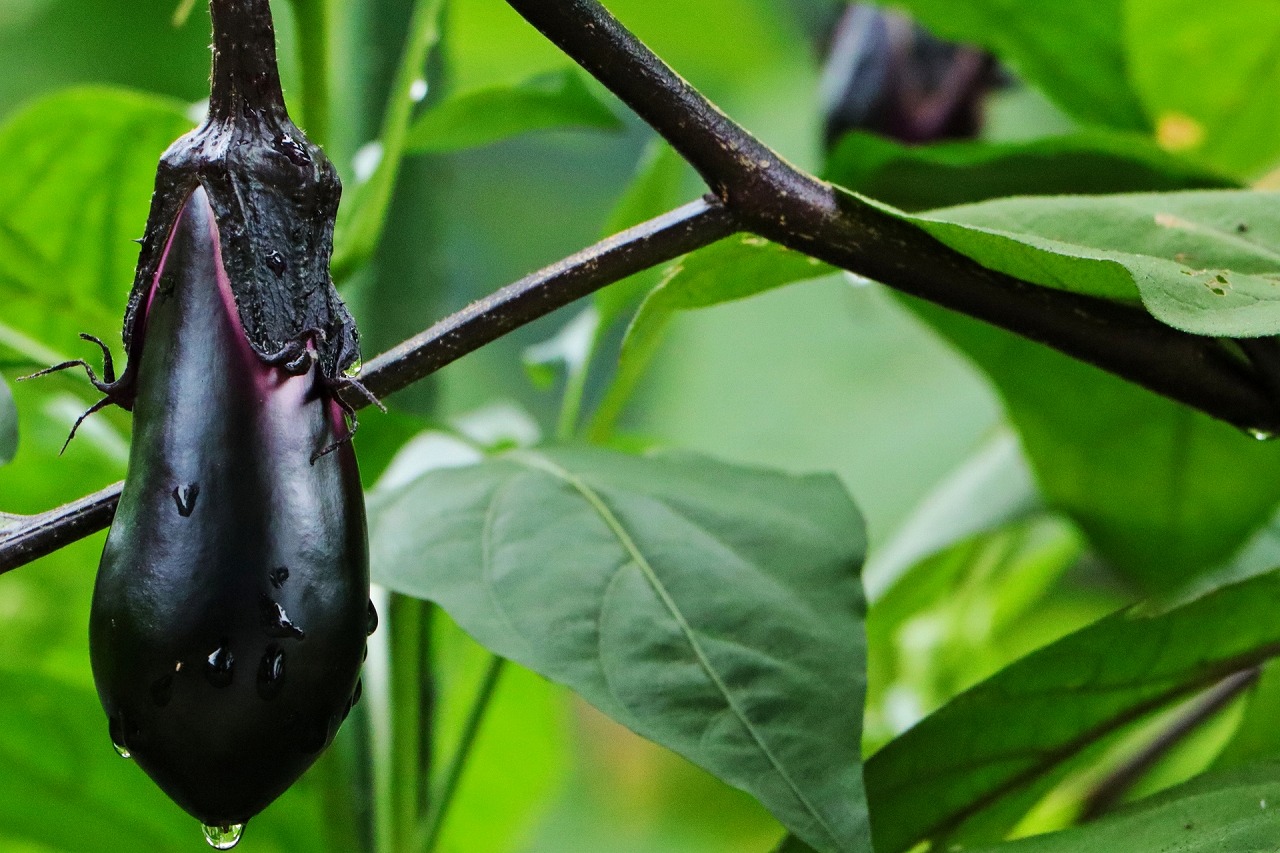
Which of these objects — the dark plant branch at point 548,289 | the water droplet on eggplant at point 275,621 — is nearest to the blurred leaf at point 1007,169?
the dark plant branch at point 548,289

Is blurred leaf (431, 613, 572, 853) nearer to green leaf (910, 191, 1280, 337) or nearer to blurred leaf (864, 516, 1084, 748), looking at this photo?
blurred leaf (864, 516, 1084, 748)

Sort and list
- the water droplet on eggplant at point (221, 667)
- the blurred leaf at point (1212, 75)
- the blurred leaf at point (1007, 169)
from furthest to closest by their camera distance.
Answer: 1. the blurred leaf at point (1212, 75)
2. the blurred leaf at point (1007, 169)
3. the water droplet on eggplant at point (221, 667)

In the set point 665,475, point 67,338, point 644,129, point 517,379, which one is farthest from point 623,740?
point 665,475

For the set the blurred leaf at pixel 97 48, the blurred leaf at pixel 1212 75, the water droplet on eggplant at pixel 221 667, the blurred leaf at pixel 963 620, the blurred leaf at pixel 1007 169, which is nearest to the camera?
the water droplet on eggplant at pixel 221 667

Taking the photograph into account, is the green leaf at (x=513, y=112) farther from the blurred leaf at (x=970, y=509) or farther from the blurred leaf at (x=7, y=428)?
the blurred leaf at (x=970, y=509)

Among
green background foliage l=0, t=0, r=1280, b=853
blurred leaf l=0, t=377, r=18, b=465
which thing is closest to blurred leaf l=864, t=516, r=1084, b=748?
green background foliage l=0, t=0, r=1280, b=853
